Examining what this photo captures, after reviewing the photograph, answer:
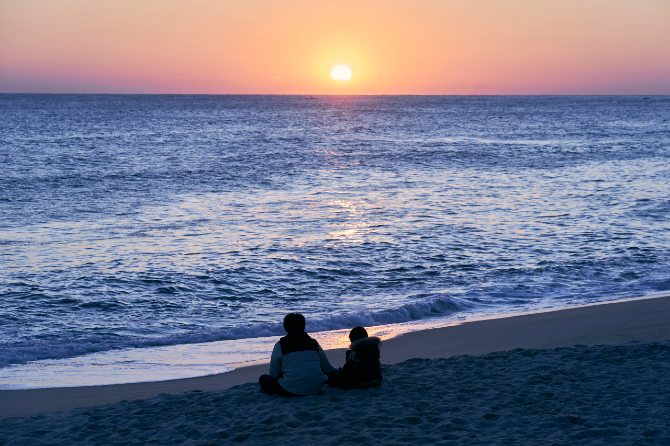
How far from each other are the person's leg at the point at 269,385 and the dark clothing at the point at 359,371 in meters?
0.63

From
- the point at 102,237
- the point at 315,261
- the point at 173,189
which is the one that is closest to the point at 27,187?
the point at 173,189

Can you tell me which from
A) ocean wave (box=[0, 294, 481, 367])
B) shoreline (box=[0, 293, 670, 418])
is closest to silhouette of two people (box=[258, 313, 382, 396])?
shoreline (box=[0, 293, 670, 418])

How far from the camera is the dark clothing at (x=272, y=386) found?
352 inches

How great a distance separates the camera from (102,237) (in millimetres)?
22391

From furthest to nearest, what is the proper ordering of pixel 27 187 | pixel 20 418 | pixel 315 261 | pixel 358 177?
pixel 358 177, pixel 27 187, pixel 315 261, pixel 20 418

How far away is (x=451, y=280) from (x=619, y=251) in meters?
5.98

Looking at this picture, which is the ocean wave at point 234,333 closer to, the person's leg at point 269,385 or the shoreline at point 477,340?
the shoreline at point 477,340

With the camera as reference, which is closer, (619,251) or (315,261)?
(315,261)

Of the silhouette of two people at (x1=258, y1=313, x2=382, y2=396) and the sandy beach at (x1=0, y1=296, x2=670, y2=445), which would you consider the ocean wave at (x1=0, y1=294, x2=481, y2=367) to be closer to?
the sandy beach at (x1=0, y1=296, x2=670, y2=445)

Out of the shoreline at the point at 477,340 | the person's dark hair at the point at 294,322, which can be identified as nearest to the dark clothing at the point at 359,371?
the person's dark hair at the point at 294,322

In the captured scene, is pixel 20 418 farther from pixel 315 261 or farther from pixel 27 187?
pixel 27 187

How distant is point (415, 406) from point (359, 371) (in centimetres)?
91

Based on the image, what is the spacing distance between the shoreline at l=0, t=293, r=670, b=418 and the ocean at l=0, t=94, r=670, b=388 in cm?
66

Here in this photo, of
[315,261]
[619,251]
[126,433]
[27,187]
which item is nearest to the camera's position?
[126,433]
